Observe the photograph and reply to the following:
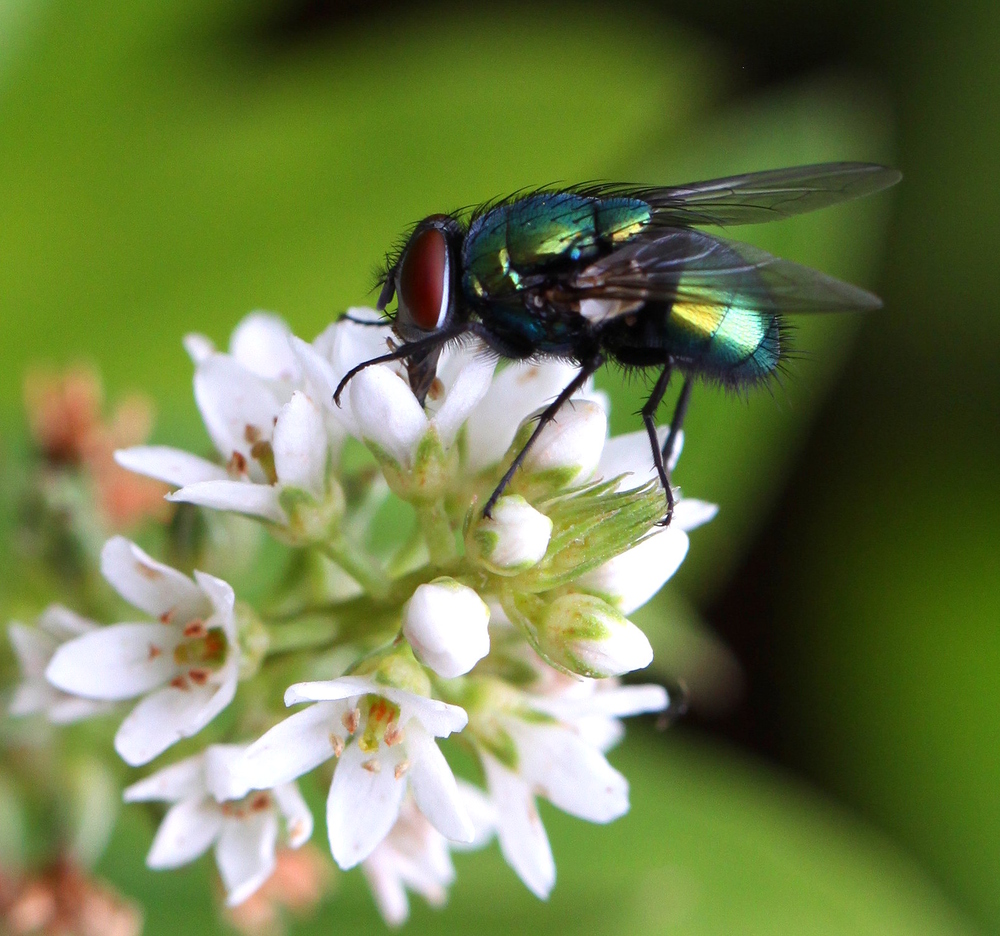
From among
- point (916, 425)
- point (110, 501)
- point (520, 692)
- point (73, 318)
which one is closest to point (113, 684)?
point (520, 692)

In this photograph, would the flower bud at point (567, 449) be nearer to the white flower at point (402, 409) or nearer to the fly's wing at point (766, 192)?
the white flower at point (402, 409)

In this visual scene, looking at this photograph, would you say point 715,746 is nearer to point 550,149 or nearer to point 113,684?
point 550,149

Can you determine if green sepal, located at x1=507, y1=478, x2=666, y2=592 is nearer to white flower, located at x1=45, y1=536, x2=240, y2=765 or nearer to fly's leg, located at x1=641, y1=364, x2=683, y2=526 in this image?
fly's leg, located at x1=641, y1=364, x2=683, y2=526

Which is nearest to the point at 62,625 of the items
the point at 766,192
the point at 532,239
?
the point at 532,239

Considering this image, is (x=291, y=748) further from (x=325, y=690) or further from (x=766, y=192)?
(x=766, y=192)

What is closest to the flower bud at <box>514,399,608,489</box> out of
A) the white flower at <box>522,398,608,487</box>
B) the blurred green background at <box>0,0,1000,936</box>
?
the white flower at <box>522,398,608,487</box>

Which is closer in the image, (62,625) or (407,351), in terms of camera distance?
(407,351)
